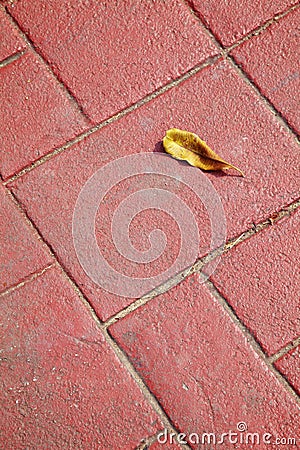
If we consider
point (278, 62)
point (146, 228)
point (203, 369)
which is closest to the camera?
point (203, 369)

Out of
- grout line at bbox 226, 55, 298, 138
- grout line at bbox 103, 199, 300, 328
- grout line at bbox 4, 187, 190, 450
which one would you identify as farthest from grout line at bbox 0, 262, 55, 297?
grout line at bbox 226, 55, 298, 138

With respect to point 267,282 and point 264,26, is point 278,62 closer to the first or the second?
point 264,26

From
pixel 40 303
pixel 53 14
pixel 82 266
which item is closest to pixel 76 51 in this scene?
pixel 53 14

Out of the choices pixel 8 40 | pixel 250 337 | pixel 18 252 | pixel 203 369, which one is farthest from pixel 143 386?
pixel 8 40

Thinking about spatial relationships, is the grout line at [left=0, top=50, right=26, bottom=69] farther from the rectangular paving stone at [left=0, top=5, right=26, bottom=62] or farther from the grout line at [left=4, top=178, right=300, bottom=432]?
the grout line at [left=4, top=178, right=300, bottom=432]

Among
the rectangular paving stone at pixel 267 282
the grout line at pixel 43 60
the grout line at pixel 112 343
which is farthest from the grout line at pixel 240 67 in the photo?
the grout line at pixel 112 343

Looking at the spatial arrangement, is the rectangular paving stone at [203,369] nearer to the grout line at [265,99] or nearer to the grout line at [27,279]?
the grout line at [27,279]

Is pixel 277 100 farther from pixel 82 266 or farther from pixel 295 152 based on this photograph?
pixel 82 266
